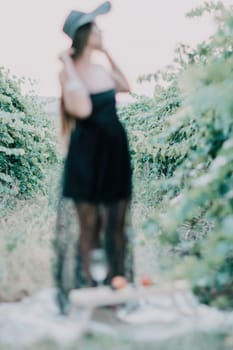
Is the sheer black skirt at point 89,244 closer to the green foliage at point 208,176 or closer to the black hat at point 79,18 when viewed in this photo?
the green foliage at point 208,176

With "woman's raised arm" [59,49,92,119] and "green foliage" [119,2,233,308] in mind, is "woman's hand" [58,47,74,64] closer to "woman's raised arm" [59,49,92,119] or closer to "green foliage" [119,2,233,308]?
"woman's raised arm" [59,49,92,119]

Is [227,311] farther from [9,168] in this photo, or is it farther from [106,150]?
[9,168]

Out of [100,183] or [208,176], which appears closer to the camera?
[100,183]

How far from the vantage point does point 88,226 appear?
3.90m

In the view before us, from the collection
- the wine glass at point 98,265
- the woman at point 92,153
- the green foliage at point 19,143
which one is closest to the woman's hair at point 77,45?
the woman at point 92,153

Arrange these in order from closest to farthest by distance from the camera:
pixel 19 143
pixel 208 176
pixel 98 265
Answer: pixel 98 265 < pixel 208 176 < pixel 19 143

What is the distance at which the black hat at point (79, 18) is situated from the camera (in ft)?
12.8

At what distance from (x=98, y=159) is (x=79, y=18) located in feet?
3.07

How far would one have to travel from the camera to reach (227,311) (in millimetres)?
4332

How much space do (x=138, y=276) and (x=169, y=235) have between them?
51cm

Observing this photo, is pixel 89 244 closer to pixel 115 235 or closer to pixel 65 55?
pixel 115 235

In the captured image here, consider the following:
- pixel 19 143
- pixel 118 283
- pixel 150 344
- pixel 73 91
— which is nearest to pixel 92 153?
pixel 73 91

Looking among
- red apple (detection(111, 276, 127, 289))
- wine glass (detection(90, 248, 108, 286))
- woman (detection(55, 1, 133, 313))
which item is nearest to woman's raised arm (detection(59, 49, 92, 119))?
woman (detection(55, 1, 133, 313))

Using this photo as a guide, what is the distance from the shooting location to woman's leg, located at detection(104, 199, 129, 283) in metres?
3.91
